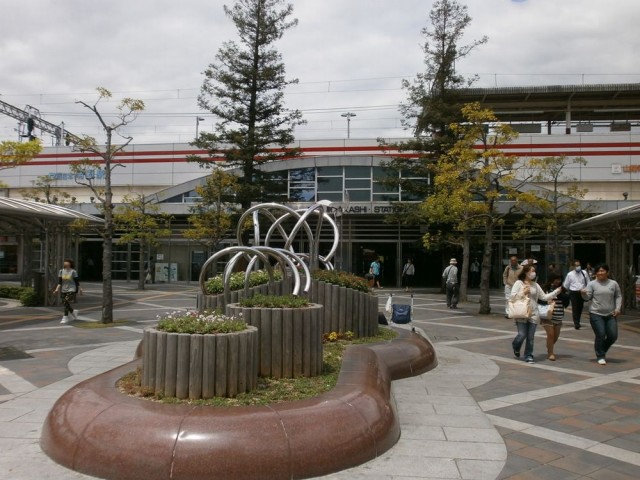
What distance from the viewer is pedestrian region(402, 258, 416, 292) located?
2883cm

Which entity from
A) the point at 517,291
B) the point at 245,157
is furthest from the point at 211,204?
the point at 517,291

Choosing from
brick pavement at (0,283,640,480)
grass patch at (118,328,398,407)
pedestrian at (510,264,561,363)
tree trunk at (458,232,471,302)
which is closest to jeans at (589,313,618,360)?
brick pavement at (0,283,640,480)

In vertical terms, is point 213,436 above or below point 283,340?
below

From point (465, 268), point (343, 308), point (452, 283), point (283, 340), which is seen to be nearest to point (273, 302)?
point (283, 340)

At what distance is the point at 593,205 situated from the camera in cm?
2522

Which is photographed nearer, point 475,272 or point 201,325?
point 201,325

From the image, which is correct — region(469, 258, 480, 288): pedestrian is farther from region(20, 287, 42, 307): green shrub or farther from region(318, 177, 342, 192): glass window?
region(20, 287, 42, 307): green shrub

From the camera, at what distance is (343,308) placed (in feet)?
31.2

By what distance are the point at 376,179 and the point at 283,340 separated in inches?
868

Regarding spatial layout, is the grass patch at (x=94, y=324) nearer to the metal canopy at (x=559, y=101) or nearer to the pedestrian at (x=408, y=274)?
the pedestrian at (x=408, y=274)

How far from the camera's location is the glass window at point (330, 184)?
30.3 meters

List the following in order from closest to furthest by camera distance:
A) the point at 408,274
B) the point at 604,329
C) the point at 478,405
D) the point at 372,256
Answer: the point at 478,405 → the point at 604,329 → the point at 408,274 → the point at 372,256

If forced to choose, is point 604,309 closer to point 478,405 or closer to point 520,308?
point 520,308

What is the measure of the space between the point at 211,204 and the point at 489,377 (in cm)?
2041
